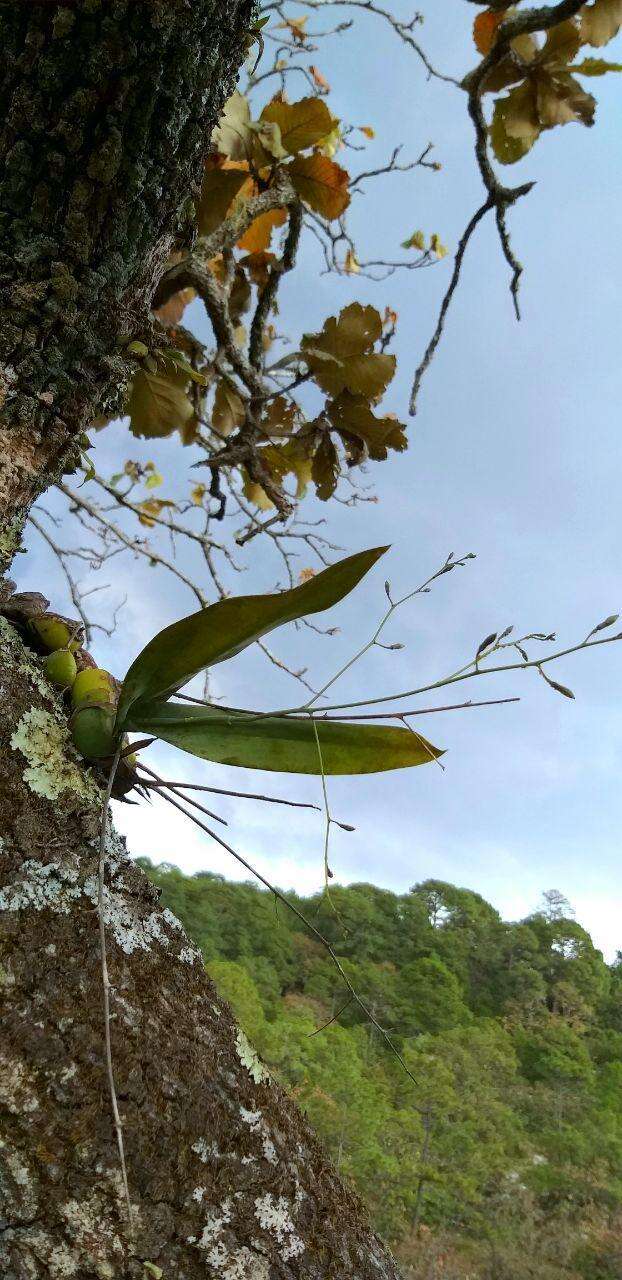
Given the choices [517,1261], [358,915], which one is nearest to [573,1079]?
[358,915]

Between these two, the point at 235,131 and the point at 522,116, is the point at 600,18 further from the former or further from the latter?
the point at 235,131

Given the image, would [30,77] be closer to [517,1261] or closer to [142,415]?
[142,415]

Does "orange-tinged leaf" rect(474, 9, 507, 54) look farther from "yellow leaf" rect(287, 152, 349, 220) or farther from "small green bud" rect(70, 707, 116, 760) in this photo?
"small green bud" rect(70, 707, 116, 760)

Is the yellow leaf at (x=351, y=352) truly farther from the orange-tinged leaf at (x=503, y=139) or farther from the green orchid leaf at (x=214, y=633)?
the green orchid leaf at (x=214, y=633)

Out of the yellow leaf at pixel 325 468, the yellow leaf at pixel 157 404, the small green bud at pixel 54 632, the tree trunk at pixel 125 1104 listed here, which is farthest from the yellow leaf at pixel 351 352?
the tree trunk at pixel 125 1104

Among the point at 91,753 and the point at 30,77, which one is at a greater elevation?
the point at 30,77

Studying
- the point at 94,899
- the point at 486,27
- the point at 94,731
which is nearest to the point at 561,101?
the point at 486,27
